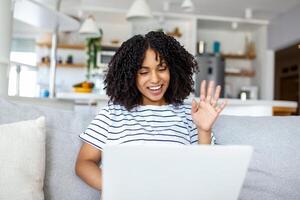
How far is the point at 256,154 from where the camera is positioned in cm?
137

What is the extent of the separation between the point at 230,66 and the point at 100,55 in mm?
2289

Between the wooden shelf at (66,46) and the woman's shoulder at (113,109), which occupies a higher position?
the wooden shelf at (66,46)

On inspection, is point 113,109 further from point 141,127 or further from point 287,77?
point 287,77

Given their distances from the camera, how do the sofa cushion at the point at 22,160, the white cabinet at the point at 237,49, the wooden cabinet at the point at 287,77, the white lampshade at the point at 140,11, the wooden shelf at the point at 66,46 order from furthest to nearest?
the wooden cabinet at the point at 287,77 < the white cabinet at the point at 237,49 < the wooden shelf at the point at 66,46 < the white lampshade at the point at 140,11 < the sofa cushion at the point at 22,160

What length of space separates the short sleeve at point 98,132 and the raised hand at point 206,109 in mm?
278

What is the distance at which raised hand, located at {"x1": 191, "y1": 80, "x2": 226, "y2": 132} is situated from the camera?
116 centimetres

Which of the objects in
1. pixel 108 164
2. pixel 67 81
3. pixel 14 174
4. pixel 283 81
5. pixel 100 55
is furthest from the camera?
pixel 283 81

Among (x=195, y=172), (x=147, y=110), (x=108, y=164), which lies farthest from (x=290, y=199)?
(x=108, y=164)

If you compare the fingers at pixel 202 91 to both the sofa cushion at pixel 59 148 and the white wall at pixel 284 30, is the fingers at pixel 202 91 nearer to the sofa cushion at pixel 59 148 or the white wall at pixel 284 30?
the sofa cushion at pixel 59 148

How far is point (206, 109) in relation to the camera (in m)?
1.16

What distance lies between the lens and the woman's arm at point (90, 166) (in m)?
1.12

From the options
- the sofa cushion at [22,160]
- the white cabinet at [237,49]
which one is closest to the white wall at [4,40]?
the sofa cushion at [22,160]

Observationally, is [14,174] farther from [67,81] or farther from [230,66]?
[230,66]

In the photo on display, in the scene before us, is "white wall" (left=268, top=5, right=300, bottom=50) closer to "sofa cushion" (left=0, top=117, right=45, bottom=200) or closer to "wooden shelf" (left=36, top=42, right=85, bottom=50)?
"wooden shelf" (left=36, top=42, right=85, bottom=50)
